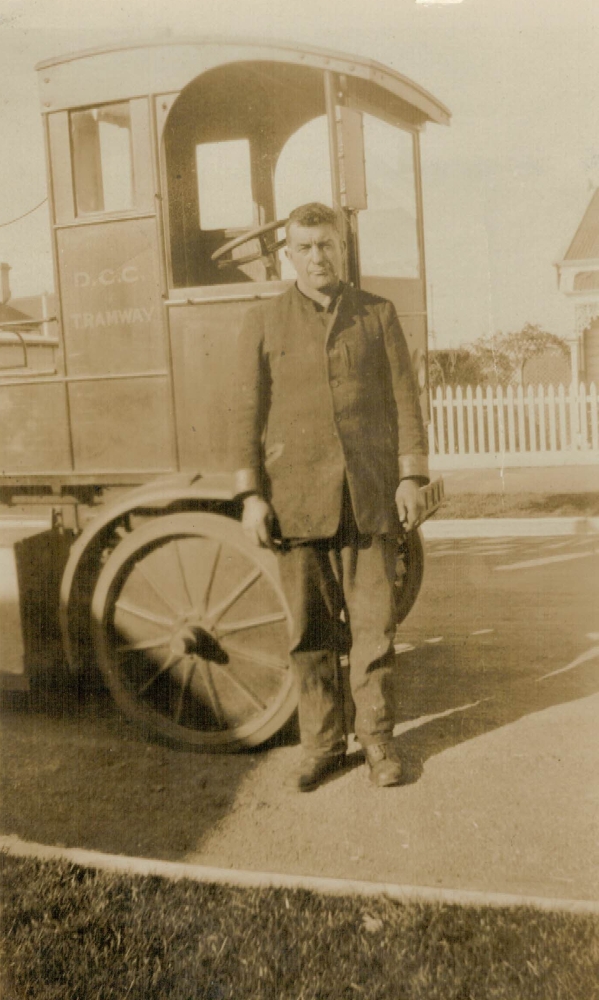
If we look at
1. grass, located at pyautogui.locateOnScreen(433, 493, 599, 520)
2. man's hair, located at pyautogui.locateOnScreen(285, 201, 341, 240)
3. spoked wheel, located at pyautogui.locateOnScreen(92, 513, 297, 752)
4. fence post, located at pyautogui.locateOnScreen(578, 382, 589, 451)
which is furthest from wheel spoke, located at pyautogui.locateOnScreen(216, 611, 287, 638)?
fence post, located at pyautogui.locateOnScreen(578, 382, 589, 451)

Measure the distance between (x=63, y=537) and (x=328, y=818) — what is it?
1.88 metres

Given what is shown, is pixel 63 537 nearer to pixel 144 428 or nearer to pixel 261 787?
pixel 144 428

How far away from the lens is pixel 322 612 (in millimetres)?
3602

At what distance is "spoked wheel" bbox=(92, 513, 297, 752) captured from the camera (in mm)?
3869

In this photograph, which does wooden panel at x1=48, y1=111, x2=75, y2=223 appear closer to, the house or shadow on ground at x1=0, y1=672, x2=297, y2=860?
shadow on ground at x1=0, y1=672, x2=297, y2=860

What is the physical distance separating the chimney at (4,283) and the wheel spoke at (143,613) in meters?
1.77

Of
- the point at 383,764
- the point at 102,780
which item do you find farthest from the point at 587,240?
the point at 102,780

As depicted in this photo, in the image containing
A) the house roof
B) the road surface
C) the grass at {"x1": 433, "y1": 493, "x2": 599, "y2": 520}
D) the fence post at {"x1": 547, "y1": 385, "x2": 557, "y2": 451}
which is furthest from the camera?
the house roof

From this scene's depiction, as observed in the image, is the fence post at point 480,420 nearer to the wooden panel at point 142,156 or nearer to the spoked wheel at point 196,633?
the wooden panel at point 142,156

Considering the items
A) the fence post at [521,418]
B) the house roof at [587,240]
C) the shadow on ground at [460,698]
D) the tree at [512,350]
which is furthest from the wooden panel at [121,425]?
the house roof at [587,240]

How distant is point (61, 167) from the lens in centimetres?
408

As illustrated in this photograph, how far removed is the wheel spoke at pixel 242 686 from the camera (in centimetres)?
389

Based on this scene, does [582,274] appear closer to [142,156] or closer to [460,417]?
[460,417]

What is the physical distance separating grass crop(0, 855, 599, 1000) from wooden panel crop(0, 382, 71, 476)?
6.63 feet
